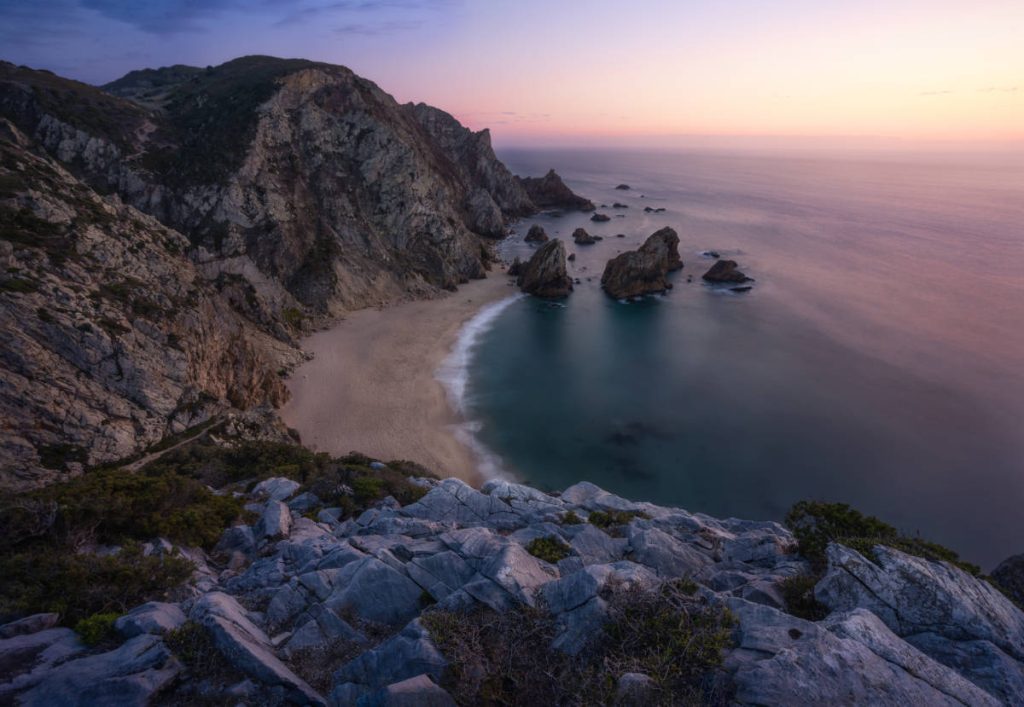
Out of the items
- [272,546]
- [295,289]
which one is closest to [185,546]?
[272,546]

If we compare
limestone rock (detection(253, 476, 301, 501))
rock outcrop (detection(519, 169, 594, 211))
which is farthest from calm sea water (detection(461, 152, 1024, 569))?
rock outcrop (detection(519, 169, 594, 211))

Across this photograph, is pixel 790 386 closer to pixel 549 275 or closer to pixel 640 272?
pixel 640 272

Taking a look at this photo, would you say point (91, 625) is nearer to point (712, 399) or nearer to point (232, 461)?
point (232, 461)

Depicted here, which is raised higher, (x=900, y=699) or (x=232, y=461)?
(x=900, y=699)

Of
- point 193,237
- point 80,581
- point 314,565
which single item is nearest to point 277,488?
point 314,565

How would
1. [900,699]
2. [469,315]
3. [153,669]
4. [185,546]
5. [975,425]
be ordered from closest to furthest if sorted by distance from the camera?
[900,699] → [153,669] → [185,546] → [975,425] → [469,315]
